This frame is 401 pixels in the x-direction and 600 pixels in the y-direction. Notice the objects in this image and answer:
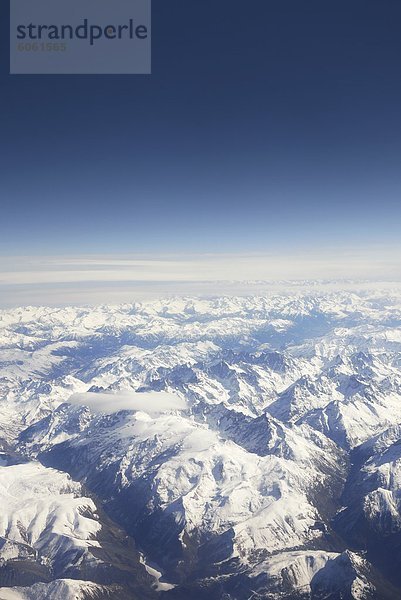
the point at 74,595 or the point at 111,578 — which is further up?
the point at 74,595

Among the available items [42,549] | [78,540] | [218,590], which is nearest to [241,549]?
[218,590]

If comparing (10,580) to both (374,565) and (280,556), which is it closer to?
(280,556)

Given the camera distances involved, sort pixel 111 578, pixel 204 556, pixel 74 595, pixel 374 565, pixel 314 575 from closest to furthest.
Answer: pixel 74 595 < pixel 314 575 < pixel 111 578 < pixel 374 565 < pixel 204 556

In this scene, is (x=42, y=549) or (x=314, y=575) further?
(x=42, y=549)

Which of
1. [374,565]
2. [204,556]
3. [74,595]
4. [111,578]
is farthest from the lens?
[204,556]

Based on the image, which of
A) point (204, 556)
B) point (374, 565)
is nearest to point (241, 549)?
point (204, 556)

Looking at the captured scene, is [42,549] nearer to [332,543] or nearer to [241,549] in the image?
[241,549]

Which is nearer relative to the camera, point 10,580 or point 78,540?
point 10,580

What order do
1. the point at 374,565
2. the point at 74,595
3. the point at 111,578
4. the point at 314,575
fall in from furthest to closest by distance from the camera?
the point at 374,565, the point at 111,578, the point at 314,575, the point at 74,595

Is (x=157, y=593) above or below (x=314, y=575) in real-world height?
below
